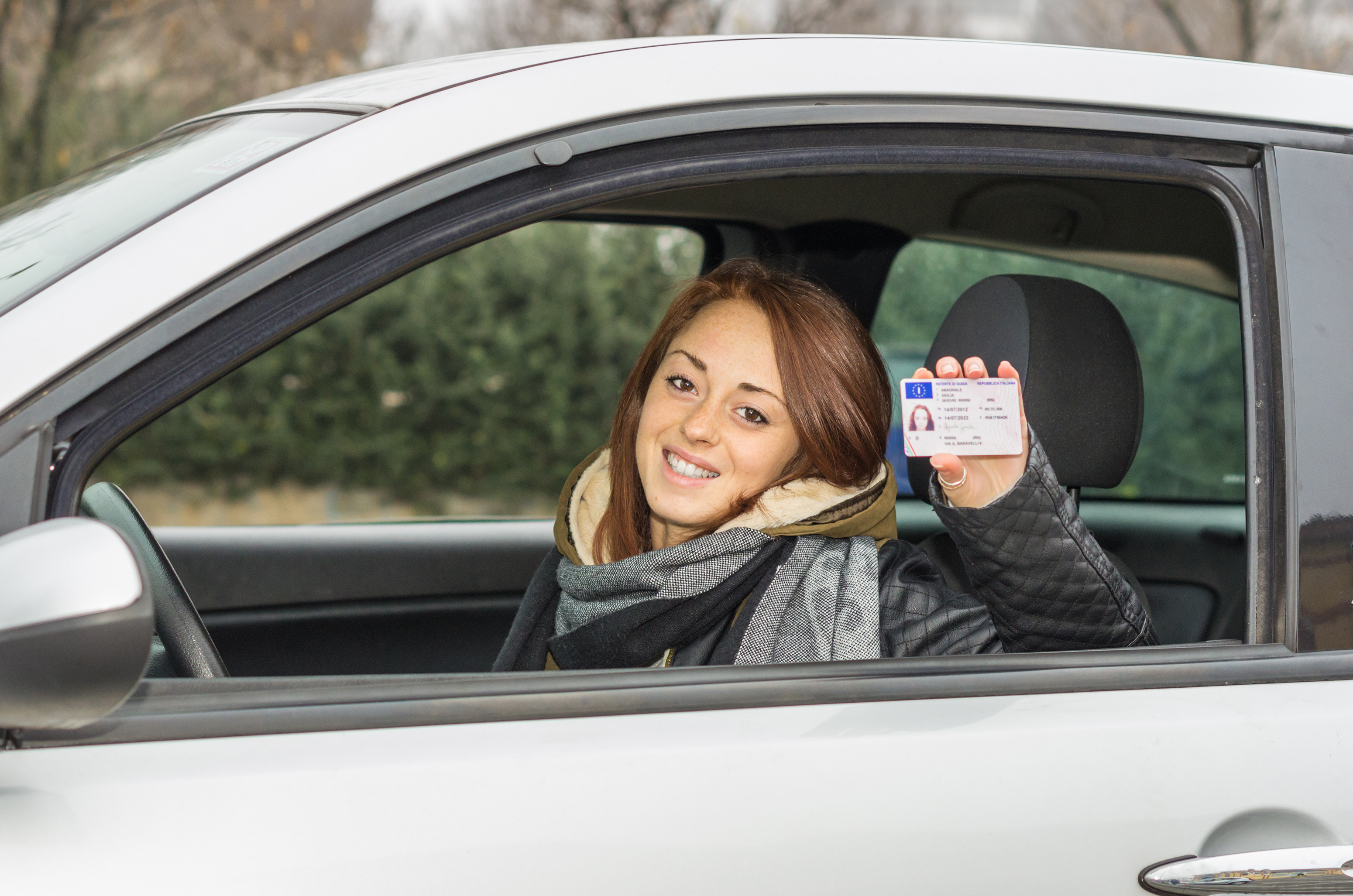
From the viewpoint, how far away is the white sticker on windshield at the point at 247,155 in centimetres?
118

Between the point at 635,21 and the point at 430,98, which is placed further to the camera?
the point at 635,21

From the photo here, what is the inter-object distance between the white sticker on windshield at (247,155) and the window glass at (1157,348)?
1097 millimetres

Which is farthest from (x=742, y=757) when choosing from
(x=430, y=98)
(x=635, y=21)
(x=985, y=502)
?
(x=635, y=21)

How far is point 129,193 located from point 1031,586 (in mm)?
1163

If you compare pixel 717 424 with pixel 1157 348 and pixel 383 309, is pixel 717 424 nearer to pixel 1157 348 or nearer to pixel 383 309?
pixel 1157 348

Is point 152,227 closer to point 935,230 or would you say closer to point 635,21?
point 935,230

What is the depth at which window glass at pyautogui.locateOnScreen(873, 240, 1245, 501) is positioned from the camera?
2.57 metres

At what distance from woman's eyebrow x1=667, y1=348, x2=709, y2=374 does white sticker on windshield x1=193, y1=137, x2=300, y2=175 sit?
849mm

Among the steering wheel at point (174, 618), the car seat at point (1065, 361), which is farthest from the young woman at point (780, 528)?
the steering wheel at point (174, 618)

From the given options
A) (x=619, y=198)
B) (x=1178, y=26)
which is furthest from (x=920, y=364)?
(x=1178, y=26)

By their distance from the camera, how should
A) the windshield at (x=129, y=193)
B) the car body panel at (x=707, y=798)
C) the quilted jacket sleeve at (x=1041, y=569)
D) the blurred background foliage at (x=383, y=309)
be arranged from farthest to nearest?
the blurred background foliage at (x=383, y=309) → the quilted jacket sleeve at (x=1041, y=569) → the windshield at (x=129, y=193) → the car body panel at (x=707, y=798)

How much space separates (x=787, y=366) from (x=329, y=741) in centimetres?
103

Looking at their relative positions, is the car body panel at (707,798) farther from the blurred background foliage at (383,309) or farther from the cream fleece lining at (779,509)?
the blurred background foliage at (383,309)

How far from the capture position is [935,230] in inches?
101
